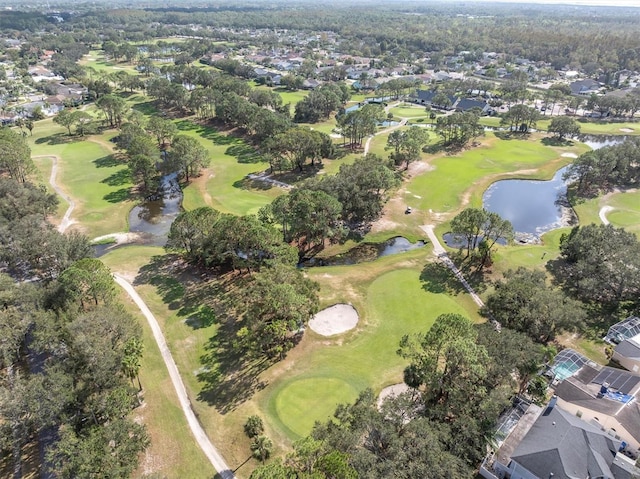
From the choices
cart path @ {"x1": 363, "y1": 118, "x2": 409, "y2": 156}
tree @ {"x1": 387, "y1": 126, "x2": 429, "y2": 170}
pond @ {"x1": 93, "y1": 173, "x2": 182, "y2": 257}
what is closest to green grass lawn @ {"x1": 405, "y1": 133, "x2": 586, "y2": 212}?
tree @ {"x1": 387, "y1": 126, "x2": 429, "y2": 170}

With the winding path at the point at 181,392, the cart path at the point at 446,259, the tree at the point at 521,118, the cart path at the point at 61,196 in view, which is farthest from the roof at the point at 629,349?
the tree at the point at 521,118

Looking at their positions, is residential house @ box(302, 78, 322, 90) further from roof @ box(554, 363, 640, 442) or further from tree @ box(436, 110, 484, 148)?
roof @ box(554, 363, 640, 442)

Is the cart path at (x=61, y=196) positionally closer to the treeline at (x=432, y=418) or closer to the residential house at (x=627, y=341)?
the treeline at (x=432, y=418)

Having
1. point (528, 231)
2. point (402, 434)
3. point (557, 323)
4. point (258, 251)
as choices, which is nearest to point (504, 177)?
point (528, 231)

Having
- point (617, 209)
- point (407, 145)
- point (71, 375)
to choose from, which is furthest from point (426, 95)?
point (71, 375)

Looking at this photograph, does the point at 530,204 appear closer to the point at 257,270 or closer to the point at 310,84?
the point at 257,270

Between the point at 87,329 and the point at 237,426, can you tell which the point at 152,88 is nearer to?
the point at 87,329
